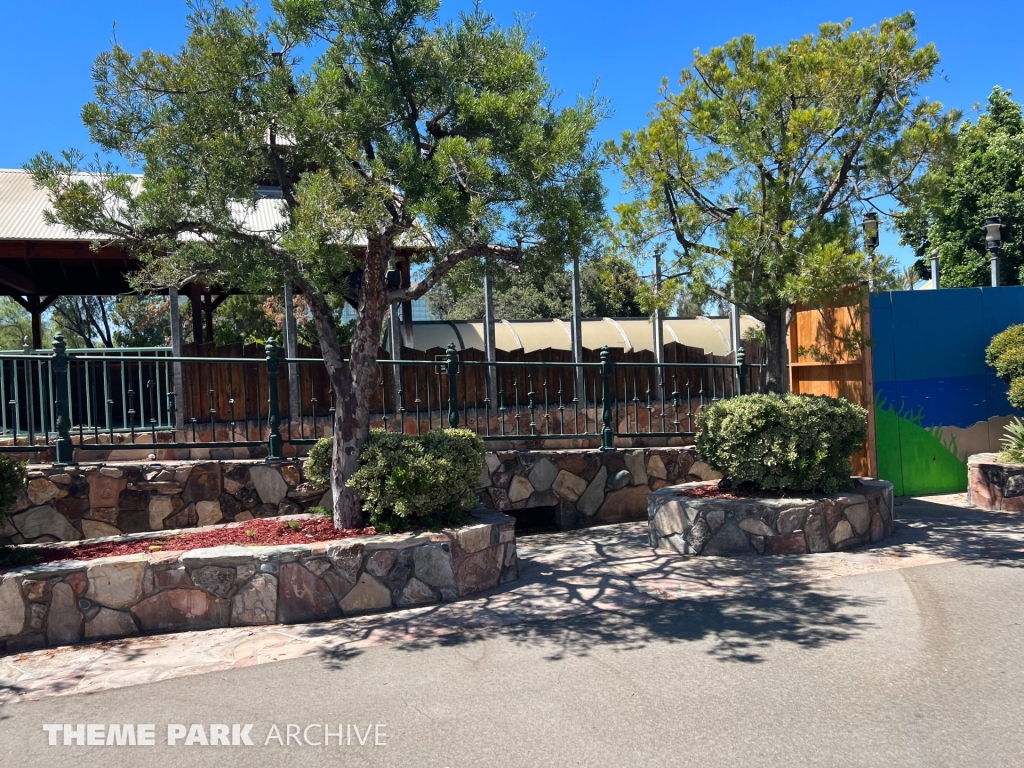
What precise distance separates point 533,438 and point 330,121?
426 cm

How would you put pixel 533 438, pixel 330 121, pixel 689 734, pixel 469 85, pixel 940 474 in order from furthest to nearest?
pixel 940 474 < pixel 533 438 < pixel 469 85 < pixel 330 121 < pixel 689 734

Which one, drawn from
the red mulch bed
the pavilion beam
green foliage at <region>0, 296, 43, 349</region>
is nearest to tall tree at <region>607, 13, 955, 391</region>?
the red mulch bed

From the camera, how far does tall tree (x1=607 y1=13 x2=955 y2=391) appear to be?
7.71 meters

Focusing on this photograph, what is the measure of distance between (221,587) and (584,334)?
1412 cm

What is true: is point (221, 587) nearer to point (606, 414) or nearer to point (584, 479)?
point (584, 479)

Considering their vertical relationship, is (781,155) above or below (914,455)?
above

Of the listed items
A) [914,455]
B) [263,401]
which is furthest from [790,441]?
[263,401]

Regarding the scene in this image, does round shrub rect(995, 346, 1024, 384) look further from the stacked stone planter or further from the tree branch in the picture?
the tree branch

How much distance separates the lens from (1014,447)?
907cm

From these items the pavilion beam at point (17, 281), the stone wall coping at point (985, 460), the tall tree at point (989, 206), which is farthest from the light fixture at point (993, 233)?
the pavilion beam at point (17, 281)

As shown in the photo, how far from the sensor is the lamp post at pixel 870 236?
7648mm

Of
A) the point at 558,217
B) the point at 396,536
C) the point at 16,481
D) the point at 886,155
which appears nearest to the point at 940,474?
the point at 886,155

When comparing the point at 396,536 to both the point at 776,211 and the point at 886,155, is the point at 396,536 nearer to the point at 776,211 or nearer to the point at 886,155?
the point at 776,211

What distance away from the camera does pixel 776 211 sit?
7820mm
